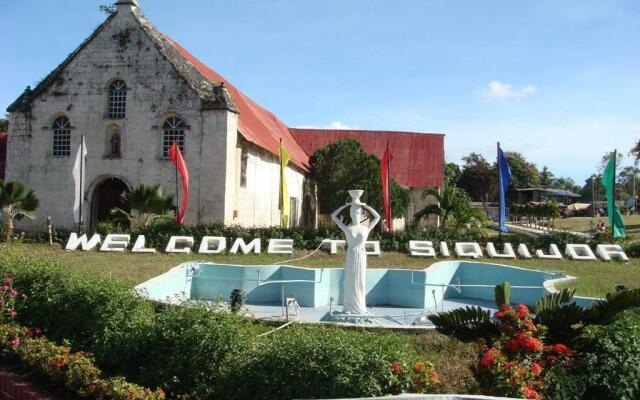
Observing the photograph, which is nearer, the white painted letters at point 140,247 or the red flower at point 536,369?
the red flower at point 536,369

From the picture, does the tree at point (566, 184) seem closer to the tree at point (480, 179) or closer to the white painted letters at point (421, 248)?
the tree at point (480, 179)

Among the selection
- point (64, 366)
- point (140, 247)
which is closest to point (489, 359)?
point (64, 366)

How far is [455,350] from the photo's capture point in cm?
858

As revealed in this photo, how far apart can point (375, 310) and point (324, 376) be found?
9.71 metres

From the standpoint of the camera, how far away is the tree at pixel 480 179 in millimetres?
66312

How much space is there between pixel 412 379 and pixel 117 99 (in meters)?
24.1

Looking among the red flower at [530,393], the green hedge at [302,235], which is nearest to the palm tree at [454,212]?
the green hedge at [302,235]

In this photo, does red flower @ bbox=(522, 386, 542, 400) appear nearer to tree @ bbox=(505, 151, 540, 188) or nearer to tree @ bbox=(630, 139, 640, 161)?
tree @ bbox=(630, 139, 640, 161)

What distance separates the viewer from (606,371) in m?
6.76

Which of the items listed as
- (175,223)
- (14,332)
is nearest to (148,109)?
(175,223)

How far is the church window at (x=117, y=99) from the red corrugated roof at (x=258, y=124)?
294cm

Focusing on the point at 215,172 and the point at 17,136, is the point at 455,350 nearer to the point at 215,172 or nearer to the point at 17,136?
the point at 215,172

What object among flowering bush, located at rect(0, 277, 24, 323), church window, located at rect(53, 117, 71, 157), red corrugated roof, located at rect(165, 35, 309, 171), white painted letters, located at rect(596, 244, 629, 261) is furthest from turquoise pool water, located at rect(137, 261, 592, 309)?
church window, located at rect(53, 117, 71, 157)

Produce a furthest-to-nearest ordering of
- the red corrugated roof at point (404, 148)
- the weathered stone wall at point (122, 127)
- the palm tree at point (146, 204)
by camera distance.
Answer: the red corrugated roof at point (404, 148) → the weathered stone wall at point (122, 127) → the palm tree at point (146, 204)
